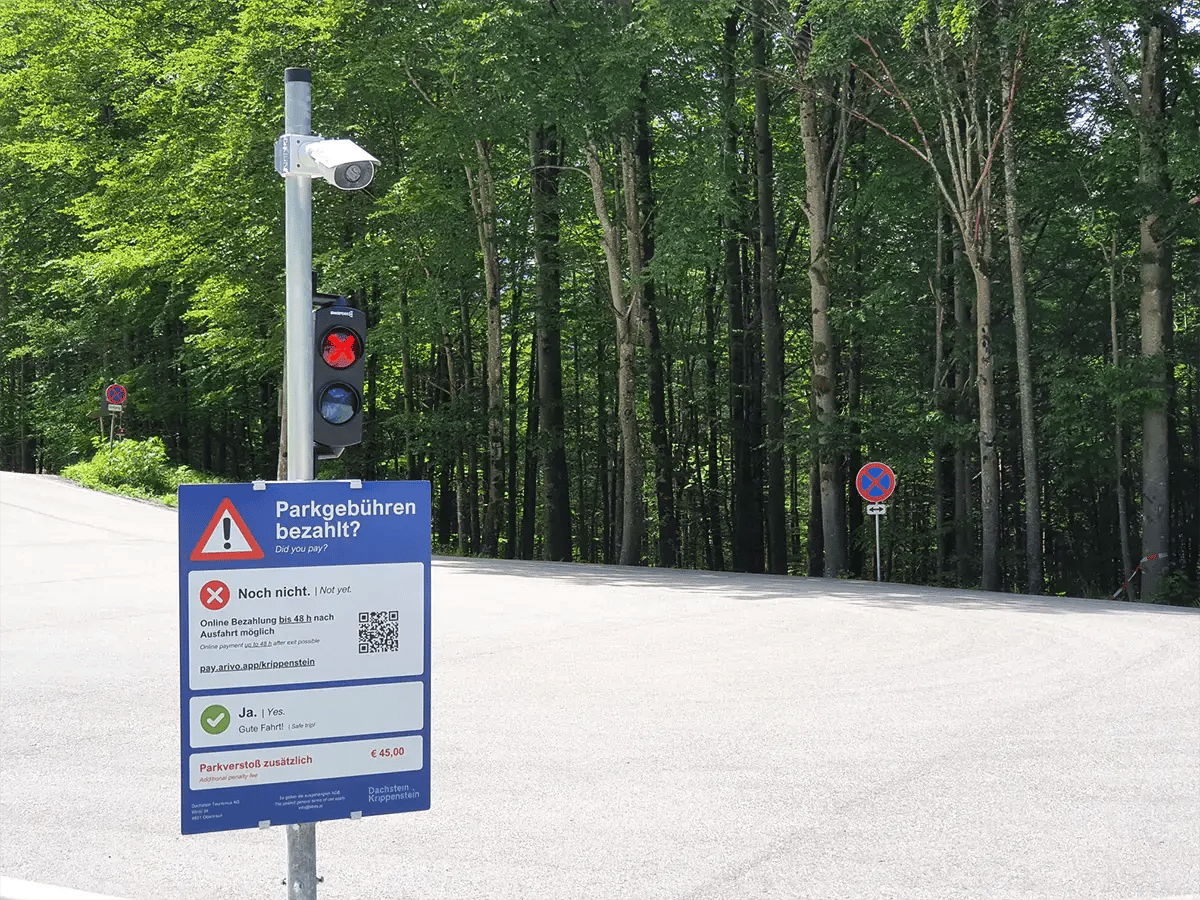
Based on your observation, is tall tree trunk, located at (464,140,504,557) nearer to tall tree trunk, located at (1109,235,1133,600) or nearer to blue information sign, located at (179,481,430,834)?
tall tree trunk, located at (1109,235,1133,600)

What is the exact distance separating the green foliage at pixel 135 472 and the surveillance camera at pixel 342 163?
30.2m

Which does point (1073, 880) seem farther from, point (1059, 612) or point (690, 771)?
point (1059, 612)

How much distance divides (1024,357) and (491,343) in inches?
486

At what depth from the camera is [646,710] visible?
9.78 meters

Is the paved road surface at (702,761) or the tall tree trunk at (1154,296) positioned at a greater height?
the tall tree trunk at (1154,296)

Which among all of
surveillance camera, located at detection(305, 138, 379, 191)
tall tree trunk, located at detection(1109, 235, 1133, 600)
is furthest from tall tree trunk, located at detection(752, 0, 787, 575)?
surveillance camera, located at detection(305, 138, 379, 191)

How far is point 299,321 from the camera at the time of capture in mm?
5305

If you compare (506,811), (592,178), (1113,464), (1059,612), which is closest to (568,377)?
(592,178)

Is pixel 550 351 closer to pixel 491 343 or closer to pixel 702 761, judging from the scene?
pixel 491 343

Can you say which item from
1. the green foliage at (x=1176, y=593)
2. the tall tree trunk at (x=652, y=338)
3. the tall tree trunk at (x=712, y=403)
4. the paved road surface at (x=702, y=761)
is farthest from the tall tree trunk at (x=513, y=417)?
the paved road surface at (x=702, y=761)

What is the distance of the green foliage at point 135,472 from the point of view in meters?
34.5

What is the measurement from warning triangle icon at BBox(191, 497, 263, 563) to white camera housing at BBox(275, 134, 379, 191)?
56.4 inches

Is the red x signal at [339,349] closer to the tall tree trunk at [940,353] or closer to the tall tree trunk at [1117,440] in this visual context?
the tall tree trunk at [1117,440]

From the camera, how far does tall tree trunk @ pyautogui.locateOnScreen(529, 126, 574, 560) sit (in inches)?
1176
